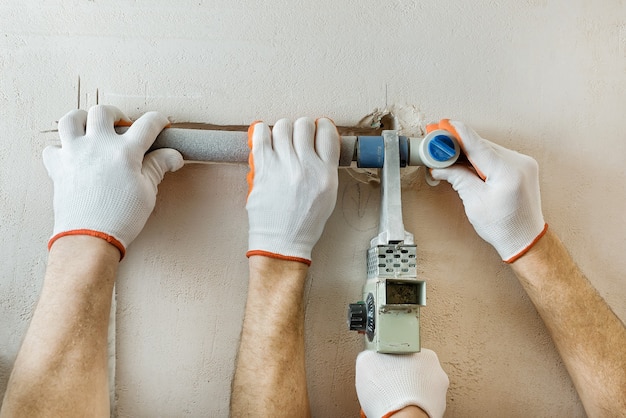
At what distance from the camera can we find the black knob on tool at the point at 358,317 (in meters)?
1.25

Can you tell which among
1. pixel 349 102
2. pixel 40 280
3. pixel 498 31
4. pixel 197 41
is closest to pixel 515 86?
pixel 498 31

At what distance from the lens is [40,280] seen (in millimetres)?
1358

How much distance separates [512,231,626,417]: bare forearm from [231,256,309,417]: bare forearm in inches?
20.9

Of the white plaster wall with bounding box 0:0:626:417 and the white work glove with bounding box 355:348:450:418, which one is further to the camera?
the white plaster wall with bounding box 0:0:626:417

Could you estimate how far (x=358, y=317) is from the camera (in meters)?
1.25

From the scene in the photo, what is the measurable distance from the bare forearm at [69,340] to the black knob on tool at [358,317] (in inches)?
20.8

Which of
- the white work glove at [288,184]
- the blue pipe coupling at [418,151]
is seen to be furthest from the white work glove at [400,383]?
the blue pipe coupling at [418,151]

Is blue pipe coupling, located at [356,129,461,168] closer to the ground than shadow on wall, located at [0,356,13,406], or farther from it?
farther from it

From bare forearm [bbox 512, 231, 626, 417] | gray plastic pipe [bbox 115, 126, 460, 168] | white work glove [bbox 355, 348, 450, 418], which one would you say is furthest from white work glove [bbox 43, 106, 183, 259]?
bare forearm [bbox 512, 231, 626, 417]

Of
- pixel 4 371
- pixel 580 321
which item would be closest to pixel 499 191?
pixel 580 321

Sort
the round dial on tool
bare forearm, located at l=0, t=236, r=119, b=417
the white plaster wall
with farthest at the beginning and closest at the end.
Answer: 1. the white plaster wall
2. the round dial on tool
3. bare forearm, located at l=0, t=236, r=119, b=417

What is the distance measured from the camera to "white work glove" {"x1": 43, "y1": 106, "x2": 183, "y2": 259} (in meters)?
1.26

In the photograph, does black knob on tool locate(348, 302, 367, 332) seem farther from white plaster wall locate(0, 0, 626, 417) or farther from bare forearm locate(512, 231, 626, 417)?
bare forearm locate(512, 231, 626, 417)

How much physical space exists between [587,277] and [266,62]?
3.16ft
